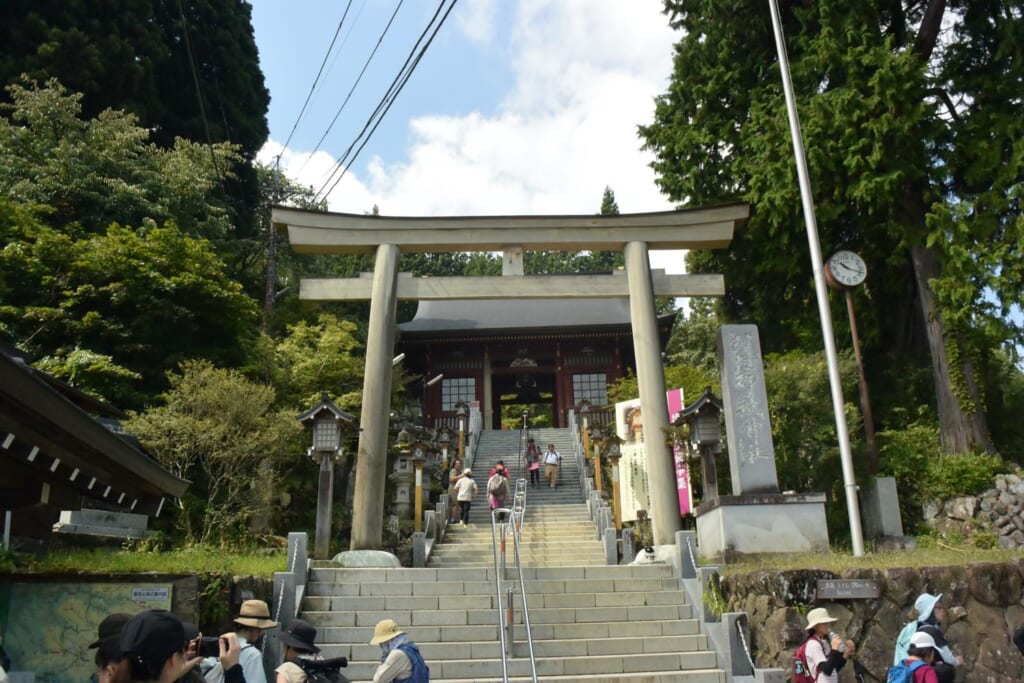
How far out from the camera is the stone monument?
10.8 m

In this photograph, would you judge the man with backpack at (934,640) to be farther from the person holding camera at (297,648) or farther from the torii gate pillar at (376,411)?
the torii gate pillar at (376,411)

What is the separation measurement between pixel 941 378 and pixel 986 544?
3.65 m

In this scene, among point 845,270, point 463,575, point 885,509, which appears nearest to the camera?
point 463,575

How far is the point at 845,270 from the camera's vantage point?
13.2 metres

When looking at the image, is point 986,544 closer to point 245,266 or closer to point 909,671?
point 909,671

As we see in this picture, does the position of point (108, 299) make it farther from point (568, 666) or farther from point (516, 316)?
point (516, 316)

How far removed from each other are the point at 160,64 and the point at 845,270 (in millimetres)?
24351

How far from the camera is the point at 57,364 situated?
14.7 meters

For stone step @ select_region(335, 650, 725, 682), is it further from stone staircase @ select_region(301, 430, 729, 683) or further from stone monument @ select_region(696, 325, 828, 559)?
stone monument @ select_region(696, 325, 828, 559)

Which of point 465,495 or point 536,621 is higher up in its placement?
point 465,495

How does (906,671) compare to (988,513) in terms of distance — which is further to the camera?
(988,513)

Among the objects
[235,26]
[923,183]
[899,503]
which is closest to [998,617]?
[899,503]

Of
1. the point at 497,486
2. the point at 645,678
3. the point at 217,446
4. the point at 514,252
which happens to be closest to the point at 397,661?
the point at 645,678

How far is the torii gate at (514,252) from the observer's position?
13891mm
